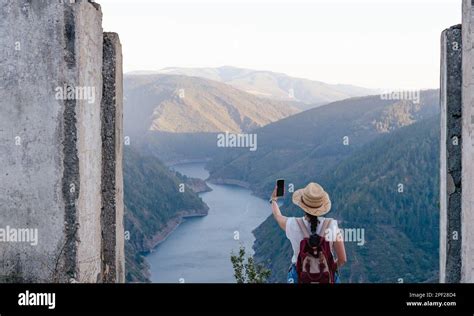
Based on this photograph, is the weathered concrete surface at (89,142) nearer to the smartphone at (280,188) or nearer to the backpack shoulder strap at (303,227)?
the smartphone at (280,188)

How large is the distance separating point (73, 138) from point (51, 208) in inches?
14.9

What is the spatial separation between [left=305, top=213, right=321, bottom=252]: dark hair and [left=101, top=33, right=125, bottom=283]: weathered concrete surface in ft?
4.01

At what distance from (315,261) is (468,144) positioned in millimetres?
1109

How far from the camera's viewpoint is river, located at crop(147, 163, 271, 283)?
3727 centimetres

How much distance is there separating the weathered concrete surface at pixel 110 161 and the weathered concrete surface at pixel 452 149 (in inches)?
74.3

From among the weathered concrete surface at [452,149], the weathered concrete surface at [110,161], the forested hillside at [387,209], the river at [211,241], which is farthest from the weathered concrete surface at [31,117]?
the river at [211,241]

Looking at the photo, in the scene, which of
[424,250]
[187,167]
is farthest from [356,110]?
[424,250]

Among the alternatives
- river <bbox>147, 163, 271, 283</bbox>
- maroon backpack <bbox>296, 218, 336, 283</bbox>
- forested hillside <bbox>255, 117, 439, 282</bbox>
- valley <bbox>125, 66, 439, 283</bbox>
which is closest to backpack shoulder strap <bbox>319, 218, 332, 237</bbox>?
maroon backpack <bbox>296, 218, 336, 283</bbox>

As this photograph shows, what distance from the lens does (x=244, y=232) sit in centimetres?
4297

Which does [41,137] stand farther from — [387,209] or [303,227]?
[387,209]

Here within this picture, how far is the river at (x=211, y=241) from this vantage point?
122 feet

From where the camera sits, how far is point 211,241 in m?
43.3

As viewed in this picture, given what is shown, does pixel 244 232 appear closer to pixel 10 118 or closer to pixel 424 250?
pixel 424 250

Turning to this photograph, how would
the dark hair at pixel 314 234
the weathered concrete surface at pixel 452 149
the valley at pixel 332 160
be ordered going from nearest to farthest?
the dark hair at pixel 314 234 → the weathered concrete surface at pixel 452 149 → the valley at pixel 332 160
